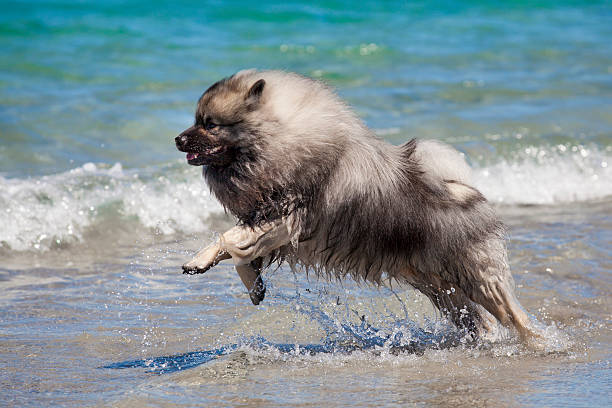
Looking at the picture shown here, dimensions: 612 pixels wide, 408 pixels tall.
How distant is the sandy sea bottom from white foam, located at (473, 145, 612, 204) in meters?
1.93

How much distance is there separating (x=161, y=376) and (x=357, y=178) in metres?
1.31

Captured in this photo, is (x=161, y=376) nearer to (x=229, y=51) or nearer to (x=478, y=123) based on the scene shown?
(x=478, y=123)

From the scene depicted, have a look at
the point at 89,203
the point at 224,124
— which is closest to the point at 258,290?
the point at 224,124

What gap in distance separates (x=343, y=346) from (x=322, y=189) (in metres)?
0.92

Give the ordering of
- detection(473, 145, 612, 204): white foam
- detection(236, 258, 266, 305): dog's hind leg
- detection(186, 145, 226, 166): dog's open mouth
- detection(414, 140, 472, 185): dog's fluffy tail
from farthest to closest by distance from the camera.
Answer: detection(473, 145, 612, 204): white foam → detection(236, 258, 266, 305): dog's hind leg → detection(414, 140, 472, 185): dog's fluffy tail → detection(186, 145, 226, 166): dog's open mouth

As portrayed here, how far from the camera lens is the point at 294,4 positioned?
17.0 meters

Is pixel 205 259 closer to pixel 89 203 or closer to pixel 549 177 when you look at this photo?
pixel 89 203

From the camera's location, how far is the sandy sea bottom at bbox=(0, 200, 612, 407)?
4055 mm

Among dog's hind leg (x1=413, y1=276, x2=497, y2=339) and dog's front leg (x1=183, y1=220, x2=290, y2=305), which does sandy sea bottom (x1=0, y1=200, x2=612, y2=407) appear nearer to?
dog's hind leg (x1=413, y1=276, x2=497, y2=339)

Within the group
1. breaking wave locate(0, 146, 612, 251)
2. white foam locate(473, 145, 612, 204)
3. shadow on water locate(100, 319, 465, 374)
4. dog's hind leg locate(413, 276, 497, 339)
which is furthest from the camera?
white foam locate(473, 145, 612, 204)

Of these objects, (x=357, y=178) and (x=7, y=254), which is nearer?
(x=357, y=178)

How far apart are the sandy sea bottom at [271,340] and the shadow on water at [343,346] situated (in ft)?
0.03

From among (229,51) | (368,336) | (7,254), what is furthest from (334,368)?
(229,51)

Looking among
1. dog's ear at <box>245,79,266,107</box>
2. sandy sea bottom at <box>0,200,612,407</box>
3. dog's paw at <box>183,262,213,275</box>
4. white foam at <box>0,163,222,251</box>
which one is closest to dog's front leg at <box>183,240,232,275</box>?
dog's paw at <box>183,262,213,275</box>
